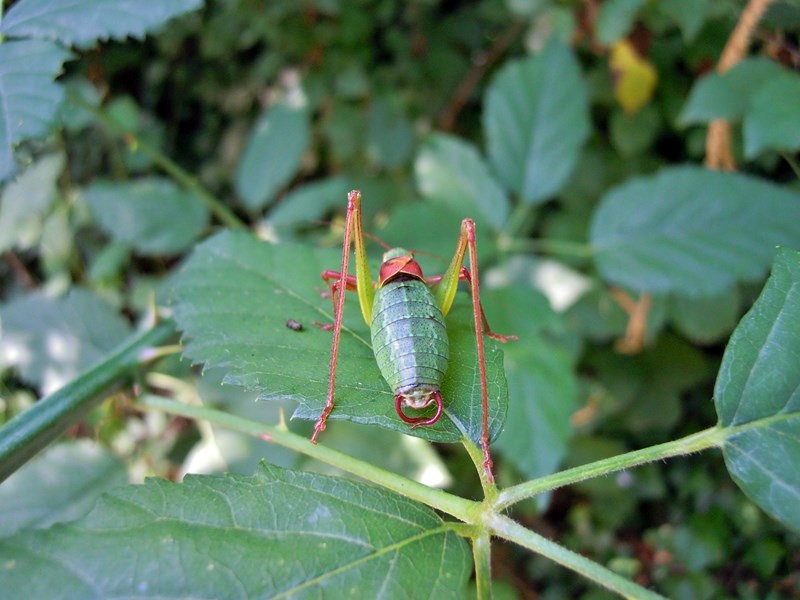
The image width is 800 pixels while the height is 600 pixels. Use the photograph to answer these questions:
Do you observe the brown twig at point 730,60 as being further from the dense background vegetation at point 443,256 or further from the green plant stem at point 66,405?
the green plant stem at point 66,405

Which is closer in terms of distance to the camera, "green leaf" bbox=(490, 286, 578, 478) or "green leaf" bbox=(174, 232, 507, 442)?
"green leaf" bbox=(174, 232, 507, 442)

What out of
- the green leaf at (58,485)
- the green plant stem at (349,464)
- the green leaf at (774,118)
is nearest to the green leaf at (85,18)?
the green plant stem at (349,464)

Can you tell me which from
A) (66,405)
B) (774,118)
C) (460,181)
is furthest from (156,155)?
(774,118)

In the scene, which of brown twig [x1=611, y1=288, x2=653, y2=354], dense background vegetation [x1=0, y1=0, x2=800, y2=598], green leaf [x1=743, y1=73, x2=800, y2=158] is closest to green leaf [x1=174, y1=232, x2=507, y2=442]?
dense background vegetation [x1=0, y1=0, x2=800, y2=598]

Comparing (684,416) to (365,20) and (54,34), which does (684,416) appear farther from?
(54,34)

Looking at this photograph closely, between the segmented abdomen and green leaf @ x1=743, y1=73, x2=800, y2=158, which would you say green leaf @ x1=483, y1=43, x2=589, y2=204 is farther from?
the segmented abdomen

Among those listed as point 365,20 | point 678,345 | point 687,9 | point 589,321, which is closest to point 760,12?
point 687,9
